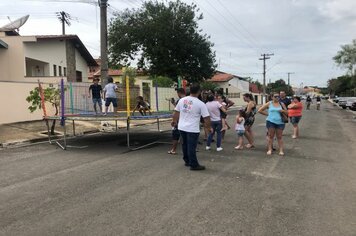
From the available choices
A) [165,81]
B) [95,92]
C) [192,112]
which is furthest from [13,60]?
[192,112]

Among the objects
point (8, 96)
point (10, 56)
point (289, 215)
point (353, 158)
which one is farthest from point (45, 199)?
point (10, 56)

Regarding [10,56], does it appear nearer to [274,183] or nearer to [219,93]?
[219,93]

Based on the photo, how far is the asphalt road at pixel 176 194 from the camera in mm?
4887

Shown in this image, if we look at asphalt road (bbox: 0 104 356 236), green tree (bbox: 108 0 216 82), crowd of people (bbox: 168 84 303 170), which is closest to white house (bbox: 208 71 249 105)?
green tree (bbox: 108 0 216 82)

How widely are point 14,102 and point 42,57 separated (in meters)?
12.5

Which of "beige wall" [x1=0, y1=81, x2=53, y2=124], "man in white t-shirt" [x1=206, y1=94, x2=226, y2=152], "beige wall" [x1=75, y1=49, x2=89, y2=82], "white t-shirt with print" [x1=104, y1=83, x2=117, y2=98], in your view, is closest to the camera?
"man in white t-shirt" [x1=206, y1=94, x2=226, y2=152]

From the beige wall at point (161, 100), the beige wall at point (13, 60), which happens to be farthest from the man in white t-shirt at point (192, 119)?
the beige wall at point (13, 60)

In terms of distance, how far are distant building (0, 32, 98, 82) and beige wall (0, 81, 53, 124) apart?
25.4 feet

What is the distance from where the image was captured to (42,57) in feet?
98.6

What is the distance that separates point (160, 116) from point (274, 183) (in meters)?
5.71

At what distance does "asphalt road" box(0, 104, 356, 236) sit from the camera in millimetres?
4887

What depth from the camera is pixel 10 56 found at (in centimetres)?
2775

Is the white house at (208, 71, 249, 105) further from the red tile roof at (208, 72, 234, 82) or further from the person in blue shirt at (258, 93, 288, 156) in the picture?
the person in blue shirt at (258, 93, 288, 156)

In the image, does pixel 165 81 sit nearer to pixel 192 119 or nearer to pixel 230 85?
pixel 192 119
